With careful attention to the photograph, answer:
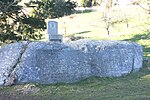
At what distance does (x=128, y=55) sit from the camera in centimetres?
1508

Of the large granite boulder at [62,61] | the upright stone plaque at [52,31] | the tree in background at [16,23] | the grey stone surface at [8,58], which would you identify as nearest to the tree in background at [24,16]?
the tree in background at [16,23]

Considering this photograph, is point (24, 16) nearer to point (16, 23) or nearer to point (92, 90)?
point (16, 23)

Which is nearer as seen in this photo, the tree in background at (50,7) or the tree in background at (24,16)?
the tree in background at (24,16)

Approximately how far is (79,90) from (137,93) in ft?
6.70

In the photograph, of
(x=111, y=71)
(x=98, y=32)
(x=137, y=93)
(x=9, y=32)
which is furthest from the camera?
(x=98, y=32)

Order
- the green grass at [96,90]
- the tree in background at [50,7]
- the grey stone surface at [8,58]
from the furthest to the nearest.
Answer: the tree in background at [50,7], the grey stone surface at [8,58], the green grass at [96,90]

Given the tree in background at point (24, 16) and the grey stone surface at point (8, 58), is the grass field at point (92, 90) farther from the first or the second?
the tree in background at point (24, 16)

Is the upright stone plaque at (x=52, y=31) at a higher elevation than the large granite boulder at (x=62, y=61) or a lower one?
higher

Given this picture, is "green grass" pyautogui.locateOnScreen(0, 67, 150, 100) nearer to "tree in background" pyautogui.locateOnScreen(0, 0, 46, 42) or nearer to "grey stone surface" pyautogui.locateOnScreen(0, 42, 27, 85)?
"grey stone surface" pyautogui.locateOnScreen(0, 42, 27, 85)

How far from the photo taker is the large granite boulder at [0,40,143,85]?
13516mm

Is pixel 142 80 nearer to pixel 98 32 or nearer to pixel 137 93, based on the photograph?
pixel 137 93

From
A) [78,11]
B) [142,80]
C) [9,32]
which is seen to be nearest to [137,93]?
[142,80]

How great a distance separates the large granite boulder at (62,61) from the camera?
44.3 feet

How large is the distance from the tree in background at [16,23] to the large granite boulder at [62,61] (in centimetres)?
413
